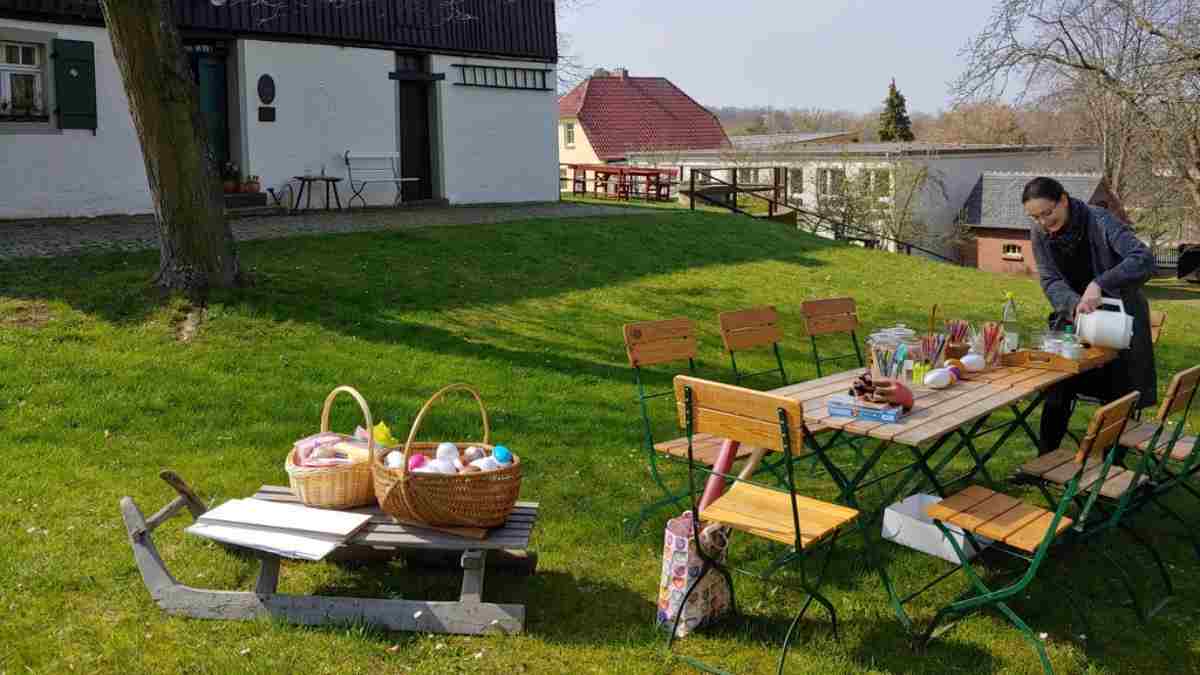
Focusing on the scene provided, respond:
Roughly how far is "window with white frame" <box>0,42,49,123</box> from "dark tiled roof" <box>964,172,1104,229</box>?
1403 inches

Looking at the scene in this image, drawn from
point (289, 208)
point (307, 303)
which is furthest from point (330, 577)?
point (289, 208)

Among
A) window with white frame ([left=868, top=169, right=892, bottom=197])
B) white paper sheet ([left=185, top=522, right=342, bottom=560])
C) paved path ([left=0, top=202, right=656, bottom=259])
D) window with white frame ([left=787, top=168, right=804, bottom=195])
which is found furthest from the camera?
window with white frame ([left=787, top=168, right=804, bottom=195])

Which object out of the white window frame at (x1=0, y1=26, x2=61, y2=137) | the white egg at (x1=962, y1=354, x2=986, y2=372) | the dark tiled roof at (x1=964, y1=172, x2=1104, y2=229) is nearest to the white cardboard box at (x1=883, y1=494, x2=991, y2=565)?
the white egg at (x1=962, y1=354, x2=986, y2=372)

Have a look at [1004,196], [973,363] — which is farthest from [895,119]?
[973,363]

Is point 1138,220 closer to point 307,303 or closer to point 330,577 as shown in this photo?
point 307,303

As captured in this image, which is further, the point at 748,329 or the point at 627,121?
the point at 627,121

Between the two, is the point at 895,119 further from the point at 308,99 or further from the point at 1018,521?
the point at 1018,521

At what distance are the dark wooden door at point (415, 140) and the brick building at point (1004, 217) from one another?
94.1 feet

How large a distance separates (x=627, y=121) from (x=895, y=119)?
31281 mm

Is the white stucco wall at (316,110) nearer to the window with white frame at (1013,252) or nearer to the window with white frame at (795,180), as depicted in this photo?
the window with white frame at (795,180)

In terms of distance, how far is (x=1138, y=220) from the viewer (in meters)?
38.5

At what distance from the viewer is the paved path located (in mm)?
11273

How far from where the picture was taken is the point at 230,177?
1552 cm

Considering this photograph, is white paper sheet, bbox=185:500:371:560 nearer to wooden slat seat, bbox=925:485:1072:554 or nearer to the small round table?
wooden slat seat, bbox=925:485:1072:554
